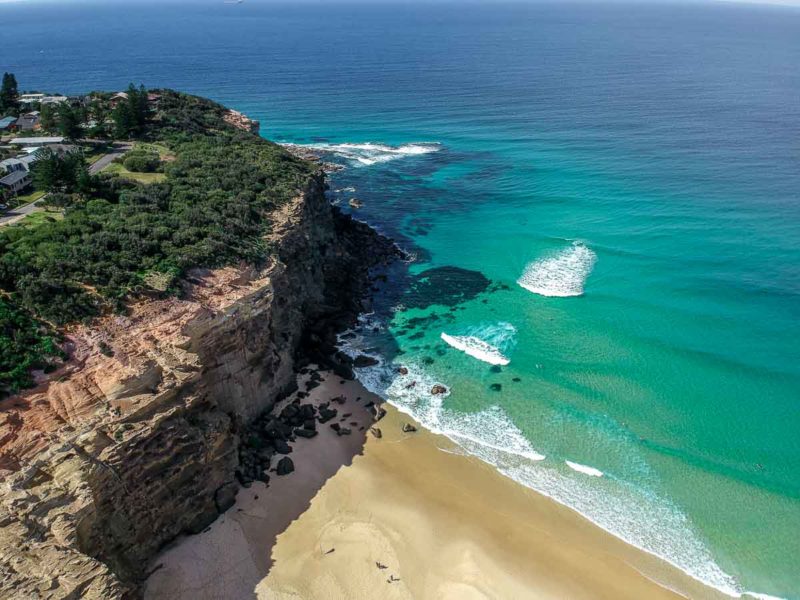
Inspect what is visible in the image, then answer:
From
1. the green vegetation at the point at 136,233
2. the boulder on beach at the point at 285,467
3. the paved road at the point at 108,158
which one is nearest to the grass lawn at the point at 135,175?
the paved road at the point at 108,158

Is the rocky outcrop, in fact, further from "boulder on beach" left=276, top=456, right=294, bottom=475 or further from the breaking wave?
"boulder on beach" left=276, top=456, right=294, bottom=475

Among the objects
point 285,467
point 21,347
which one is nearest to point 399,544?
point 285,467

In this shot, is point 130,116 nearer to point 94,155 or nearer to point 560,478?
point 94,155

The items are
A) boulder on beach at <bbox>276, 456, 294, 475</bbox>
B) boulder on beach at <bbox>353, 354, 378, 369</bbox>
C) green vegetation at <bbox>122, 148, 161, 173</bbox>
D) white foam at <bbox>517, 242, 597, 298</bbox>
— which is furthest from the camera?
white foam at <bbox>517, 242, 597, 298</bbox>

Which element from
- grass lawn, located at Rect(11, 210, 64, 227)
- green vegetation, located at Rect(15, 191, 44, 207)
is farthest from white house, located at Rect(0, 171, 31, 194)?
grass lawn, located at Rect(11, 210, 64, 227)

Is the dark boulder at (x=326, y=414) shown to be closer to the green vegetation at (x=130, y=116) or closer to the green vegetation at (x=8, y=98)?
the green vegetation at (x=130, y=116)

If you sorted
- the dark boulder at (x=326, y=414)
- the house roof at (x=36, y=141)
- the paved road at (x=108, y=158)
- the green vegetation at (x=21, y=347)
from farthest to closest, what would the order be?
the house roof at (x=36, y=141) → the paved road at (x=108, y=158) → the dark boulder at (x=326, y=414) → the green vegetation at (x=21, y=347)
